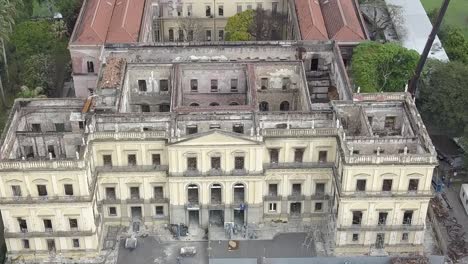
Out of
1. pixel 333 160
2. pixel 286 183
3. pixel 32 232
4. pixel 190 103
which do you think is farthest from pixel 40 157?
pixel 333 160

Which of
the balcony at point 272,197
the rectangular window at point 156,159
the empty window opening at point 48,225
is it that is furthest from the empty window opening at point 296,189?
the empty window opening at point 48,225

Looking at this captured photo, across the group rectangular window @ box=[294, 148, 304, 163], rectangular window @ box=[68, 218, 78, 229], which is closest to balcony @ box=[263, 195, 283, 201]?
rectangular window @ box=[294, 148, 304, 163]

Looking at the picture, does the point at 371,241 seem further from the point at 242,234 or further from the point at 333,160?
the point at 242,234

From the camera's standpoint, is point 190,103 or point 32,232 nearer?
point 32,232

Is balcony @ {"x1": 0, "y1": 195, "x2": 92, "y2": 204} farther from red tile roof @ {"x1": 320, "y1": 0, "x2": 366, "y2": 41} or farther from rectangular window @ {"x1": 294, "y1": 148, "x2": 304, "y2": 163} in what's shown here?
red tile roof @ {"x1": 320, "y1": 0, "x2": 366, "y2": 41}

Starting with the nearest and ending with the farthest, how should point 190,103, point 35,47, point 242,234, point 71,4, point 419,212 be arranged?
point 419,212 < point 242,234 < point 190,103 < point 35,47 < point 71,4

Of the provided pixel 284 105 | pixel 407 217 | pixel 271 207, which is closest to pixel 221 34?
pixel 284 105

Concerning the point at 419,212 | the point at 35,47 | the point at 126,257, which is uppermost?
the point at 35,47
